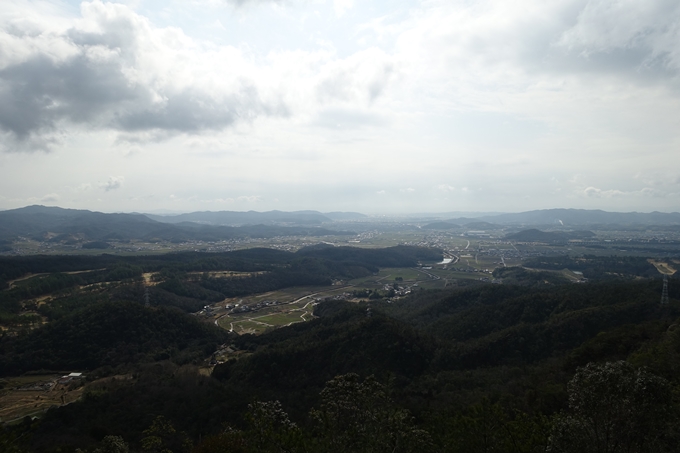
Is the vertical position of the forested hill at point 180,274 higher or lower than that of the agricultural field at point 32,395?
higher

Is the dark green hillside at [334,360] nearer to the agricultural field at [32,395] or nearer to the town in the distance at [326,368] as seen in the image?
the town in the distance at [326,368]

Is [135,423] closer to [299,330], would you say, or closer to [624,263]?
[299,330]

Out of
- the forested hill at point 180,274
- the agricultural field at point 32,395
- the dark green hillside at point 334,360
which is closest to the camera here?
the agricultural field at point 32,395

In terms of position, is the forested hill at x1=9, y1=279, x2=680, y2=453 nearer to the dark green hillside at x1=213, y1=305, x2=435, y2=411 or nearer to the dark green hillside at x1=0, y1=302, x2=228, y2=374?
the dark green hillside at x1=213, y1=305, x2=435, y2=411

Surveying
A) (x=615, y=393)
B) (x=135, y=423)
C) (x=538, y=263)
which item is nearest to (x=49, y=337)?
(x=135, y=423)

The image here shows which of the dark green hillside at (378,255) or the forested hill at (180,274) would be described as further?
the dark green hillside at (378,255)

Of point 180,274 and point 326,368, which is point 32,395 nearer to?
point 326,368

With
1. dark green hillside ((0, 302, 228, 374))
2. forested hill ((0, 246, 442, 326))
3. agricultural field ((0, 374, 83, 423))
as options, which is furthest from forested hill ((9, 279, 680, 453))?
forested hill ((0, 246, 442, 326))

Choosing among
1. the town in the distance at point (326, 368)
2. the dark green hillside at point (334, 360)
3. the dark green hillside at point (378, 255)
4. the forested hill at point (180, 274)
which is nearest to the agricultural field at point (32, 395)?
the town in the distance at point (326, 368)
